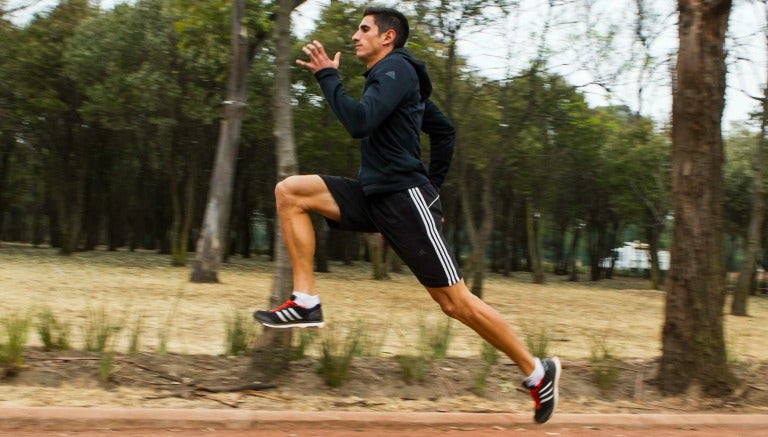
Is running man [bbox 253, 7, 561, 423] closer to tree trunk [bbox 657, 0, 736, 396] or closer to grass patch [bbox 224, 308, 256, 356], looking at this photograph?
grass patch [bbox 224, 308, 256, 356]

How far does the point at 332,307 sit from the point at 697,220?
8936mm

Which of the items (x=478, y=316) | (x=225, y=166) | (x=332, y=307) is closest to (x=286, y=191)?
(x=478, y=316)

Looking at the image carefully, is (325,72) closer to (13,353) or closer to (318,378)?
(318,378)

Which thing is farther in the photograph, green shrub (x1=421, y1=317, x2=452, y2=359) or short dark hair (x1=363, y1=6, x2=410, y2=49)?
green shrub (x1=421, y1=317, x2=452, y2=359)

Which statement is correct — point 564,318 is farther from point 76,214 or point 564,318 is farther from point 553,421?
point 76,214

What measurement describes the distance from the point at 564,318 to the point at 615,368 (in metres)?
9.48

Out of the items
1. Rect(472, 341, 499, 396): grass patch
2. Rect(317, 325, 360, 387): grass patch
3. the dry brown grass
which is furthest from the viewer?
the dry brown grass

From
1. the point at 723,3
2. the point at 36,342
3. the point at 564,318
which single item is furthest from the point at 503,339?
the point at 564,318

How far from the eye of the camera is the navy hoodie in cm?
449

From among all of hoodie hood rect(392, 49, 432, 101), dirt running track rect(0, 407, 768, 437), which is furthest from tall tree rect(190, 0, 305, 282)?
dirt running track rect(0, 407, 768, 437)

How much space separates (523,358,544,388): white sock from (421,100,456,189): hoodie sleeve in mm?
1290

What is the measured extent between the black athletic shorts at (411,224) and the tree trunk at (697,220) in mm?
2978

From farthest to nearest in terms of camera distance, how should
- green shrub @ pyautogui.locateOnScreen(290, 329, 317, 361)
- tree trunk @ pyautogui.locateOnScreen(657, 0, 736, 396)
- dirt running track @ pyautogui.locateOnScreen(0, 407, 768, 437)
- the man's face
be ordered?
tree trunk @ pyautogui.locateOnScreen(657, 0, 736, 396), green shrub @ pyautogui.locateOnScreen(290, 329, 317, 361), dirt running track @ pyautogui.locateOnScreen(0, 407, 768, 437), the man's face

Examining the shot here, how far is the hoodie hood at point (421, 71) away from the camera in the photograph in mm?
4793
